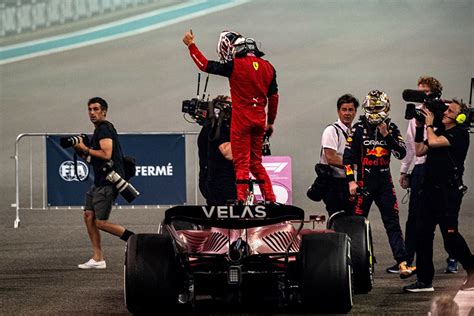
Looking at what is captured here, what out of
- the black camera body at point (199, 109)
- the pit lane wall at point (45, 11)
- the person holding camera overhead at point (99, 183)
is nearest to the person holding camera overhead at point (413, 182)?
the black camera body at point (199, 109)

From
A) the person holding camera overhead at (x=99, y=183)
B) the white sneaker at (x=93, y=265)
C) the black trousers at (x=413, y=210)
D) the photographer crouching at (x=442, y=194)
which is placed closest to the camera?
the photographer crouching at (x=442, y=194)

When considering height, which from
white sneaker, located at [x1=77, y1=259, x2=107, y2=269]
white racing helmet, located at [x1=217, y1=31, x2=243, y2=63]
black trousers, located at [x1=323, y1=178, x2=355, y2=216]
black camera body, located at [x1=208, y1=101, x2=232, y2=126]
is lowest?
white sneaker, located at [x1=77, y1=259, x2=107, y2=269]

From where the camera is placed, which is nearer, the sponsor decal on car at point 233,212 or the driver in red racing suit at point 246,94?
the sponsor decal on car at point 233,212

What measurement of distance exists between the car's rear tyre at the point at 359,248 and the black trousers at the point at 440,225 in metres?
0.43

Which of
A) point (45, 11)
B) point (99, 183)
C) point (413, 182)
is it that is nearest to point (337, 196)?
point (413, 182)

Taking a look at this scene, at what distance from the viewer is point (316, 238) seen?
846 centimetres

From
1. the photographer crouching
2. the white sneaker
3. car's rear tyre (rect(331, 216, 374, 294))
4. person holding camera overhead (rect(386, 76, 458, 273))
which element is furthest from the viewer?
Result: the white sneaker

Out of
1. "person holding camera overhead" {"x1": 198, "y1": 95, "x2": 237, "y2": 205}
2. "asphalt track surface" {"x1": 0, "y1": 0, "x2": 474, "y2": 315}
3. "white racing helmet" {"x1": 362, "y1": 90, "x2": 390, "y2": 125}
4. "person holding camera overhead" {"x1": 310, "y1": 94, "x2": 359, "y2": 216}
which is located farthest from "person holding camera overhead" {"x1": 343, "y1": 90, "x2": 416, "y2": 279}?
"asphalt track surface" {"x1": 0, "y1": 0, "x2": 474, "y2": 315}

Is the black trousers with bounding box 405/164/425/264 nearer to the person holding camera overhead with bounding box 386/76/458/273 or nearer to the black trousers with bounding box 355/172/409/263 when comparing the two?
the person holding camera overhead with bounding box 386/76/458/273

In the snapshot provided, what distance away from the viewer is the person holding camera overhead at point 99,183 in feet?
38.4

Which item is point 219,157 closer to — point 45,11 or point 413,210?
point 413,210

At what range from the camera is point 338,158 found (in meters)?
11.2

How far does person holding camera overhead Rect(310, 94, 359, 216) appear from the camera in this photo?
11109 millimetres

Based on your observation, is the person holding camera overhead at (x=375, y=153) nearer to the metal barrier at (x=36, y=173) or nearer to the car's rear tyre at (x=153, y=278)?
the car's rear tyre at (x=153, y=278)
